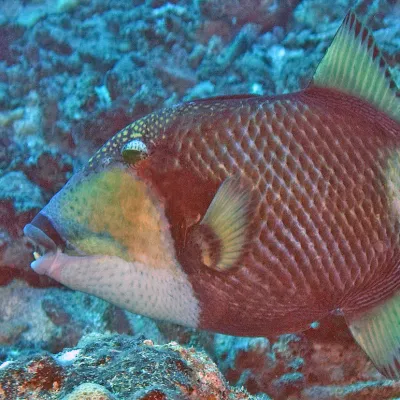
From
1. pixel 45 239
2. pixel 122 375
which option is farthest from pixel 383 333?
Answer: pixel 45 239

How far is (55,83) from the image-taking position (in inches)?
134

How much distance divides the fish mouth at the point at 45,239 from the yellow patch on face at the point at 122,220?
6 centimetres

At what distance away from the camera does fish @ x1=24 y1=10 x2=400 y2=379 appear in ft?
4.22

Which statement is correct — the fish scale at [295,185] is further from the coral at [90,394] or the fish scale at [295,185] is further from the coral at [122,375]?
the coral at [90,394]

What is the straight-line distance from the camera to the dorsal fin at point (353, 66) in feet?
4.85

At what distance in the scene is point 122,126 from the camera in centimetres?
295

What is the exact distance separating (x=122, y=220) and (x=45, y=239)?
24 cm

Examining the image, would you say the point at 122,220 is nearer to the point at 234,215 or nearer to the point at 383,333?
the point at 234,215

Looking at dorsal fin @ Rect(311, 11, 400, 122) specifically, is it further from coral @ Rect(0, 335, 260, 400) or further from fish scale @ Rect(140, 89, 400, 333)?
coral @ Rect(0, 335, 260, 400)

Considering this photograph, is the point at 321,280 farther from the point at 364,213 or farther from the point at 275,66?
the point at 275,66

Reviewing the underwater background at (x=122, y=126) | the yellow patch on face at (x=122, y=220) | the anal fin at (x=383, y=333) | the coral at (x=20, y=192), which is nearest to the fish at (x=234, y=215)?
the yellow patch on face at (x=122, y=220)

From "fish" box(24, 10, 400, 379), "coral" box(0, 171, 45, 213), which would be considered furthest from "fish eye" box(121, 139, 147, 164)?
"coral" box(0, 171, 45, 213)

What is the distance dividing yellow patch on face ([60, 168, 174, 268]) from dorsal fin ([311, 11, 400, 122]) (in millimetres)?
673

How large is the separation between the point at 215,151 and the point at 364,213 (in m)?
0.48
